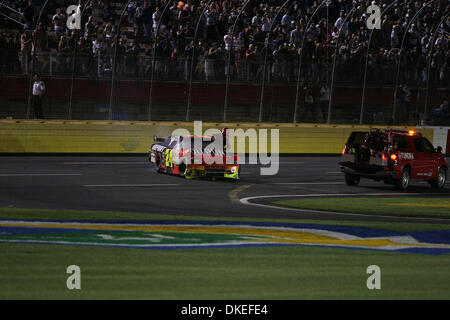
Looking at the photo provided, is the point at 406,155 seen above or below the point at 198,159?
above

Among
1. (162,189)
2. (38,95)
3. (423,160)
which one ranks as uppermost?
(38,95)

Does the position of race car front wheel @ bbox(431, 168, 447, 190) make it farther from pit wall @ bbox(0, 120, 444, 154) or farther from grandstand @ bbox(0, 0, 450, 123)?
pit wall @ bbox(0, 120, 444, 154)

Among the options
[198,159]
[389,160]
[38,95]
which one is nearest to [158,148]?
[198,159]

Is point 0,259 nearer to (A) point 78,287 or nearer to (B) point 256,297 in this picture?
(A) point 78,287

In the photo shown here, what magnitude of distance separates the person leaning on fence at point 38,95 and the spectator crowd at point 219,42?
0.44 metres

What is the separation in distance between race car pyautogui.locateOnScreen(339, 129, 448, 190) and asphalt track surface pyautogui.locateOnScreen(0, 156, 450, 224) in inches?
14.7

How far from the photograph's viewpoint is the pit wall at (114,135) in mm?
28062

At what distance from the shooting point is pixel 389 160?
70.3 ft

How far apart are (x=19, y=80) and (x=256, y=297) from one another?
2088cm

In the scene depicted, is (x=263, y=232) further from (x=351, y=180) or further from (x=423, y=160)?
(x=423, y=160)

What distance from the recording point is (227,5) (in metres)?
34.1

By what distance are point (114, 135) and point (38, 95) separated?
311 cm
